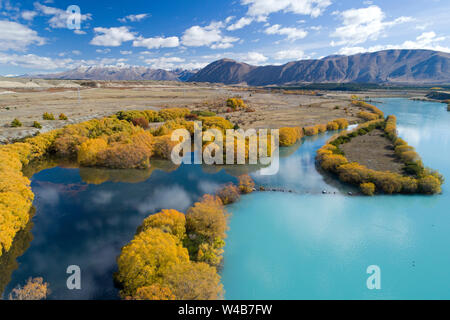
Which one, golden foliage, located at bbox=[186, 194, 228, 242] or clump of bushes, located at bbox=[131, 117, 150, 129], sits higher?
clump of bushes, located at bbox=[131, 117, 150, 129]

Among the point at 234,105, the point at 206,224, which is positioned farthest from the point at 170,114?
the point at 206,224

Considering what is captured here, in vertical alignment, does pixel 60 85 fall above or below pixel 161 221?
above

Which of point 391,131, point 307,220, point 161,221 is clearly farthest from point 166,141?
point 391,131

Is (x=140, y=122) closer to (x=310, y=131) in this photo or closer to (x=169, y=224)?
(x=310, y=131)
